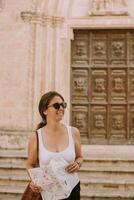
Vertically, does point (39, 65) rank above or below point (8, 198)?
above

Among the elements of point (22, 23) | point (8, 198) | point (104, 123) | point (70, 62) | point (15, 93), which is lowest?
point (8, 198)

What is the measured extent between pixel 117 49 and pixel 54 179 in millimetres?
5766

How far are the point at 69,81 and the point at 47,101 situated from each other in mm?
5245

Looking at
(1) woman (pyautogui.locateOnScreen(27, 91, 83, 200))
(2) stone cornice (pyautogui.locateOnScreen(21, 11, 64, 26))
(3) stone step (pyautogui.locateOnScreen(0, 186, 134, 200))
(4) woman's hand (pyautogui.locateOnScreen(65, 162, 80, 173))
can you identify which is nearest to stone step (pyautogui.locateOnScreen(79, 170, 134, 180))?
(3) stone step (pyautogui.locateOnScreen(0, 186, 134, 200))

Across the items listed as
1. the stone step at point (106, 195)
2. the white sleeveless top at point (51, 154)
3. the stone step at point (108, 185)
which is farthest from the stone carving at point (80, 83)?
the white sleeveless top at point (51, 154)

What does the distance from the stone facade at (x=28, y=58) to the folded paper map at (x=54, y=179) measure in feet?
16.0

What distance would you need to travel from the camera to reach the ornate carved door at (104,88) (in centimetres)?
857

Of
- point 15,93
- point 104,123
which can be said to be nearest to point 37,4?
point 15,93

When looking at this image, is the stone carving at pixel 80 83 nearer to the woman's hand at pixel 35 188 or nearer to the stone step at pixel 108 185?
the stone step at pixel 108 185

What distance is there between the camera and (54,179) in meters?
3.16

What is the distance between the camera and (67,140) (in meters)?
3.31

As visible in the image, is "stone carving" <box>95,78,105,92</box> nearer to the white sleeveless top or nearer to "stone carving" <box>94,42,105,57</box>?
"stone carving" <box>94,42,105,57</box>

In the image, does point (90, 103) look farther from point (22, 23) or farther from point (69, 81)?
point (22, 23)

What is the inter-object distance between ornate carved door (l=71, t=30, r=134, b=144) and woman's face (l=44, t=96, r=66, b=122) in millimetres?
5301
